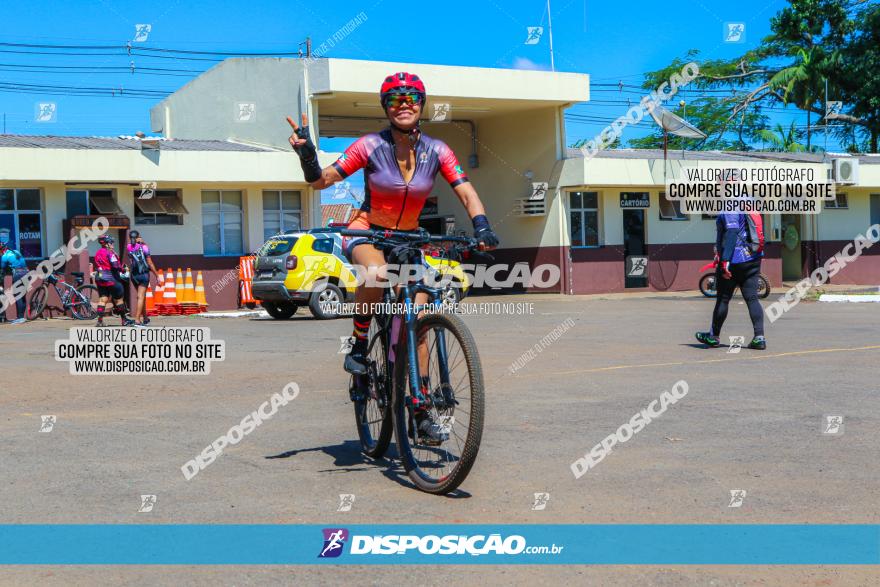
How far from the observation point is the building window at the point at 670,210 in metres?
33.5

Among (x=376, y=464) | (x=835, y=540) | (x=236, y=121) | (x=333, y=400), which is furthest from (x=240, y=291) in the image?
(x=835, y=540)

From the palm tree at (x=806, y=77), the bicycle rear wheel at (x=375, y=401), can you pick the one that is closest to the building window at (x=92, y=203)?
the bicycle rear wheel at (x=375, y=401)

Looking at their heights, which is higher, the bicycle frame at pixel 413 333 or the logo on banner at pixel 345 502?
the bicycle frame at pixel 413 333

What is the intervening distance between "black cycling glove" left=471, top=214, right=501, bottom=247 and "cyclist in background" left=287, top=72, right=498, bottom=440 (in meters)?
0.02

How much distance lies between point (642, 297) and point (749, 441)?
23.1 m

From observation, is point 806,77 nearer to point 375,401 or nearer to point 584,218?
point 584,218

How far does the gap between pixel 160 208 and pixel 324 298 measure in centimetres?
836

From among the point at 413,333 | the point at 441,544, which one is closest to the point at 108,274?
the point at 413,333

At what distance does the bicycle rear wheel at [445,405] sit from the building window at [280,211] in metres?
23.9

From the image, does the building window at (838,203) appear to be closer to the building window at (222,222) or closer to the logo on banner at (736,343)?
the building window at (222,222)

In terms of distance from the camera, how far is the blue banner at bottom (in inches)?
158

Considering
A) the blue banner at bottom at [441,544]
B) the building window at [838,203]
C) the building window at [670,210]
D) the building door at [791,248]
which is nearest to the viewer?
the blue banner at bottom at [441,544]

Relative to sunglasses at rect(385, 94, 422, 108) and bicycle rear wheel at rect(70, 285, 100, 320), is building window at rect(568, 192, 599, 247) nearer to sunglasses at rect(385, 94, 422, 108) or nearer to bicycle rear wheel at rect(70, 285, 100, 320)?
bicycle rear wheel at rect(70, 285, 100, 320)

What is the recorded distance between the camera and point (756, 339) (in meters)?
12.4
